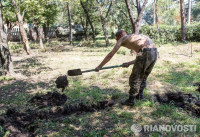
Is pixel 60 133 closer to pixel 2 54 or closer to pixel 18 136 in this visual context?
pixel 18 136

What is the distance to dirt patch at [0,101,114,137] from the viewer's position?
10.4 feet

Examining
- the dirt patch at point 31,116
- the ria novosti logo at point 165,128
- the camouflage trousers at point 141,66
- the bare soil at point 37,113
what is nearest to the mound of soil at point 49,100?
the bare soil at point 37,113

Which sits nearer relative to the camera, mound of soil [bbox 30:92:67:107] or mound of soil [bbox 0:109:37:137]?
mound of soil [bbox 0:109:37:137]

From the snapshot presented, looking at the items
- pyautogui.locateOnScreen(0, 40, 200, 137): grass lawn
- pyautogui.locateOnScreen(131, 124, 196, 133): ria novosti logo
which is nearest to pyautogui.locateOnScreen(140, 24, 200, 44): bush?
pyautogui.locateOnScreen(0, 40, 200, 137): grass lawn

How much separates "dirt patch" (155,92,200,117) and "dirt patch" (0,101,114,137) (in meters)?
1.35

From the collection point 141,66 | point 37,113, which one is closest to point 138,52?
point 141,66

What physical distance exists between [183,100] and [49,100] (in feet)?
10.9

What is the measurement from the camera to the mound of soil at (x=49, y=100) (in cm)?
448

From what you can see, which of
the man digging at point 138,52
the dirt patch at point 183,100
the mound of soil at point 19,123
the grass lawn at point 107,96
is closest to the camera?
the mound of soil at point 19,123

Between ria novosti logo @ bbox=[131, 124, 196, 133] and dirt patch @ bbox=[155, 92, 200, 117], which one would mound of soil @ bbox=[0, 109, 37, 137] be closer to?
ria novosti logo @ bbox=[131, 124, 196, 133]

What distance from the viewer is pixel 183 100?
14.5ft

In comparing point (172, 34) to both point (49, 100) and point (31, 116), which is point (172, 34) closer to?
point (49, 100)

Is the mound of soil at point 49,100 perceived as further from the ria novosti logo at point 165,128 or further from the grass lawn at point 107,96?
the ria novosti logo at point 165,128

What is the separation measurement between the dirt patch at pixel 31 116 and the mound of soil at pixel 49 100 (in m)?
0.35
